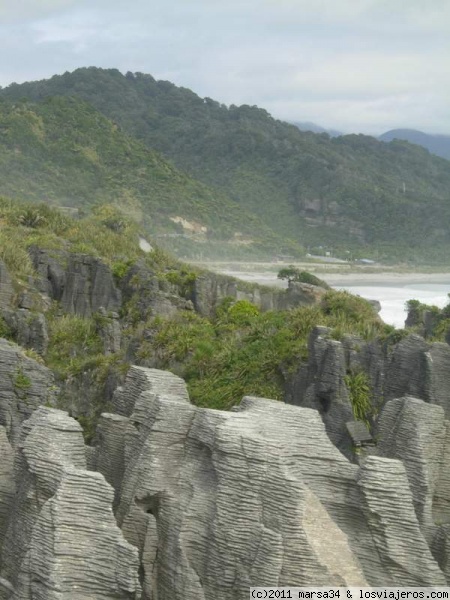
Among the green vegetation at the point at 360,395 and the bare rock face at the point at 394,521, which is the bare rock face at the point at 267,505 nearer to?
the bare rock face at the point at 394,521

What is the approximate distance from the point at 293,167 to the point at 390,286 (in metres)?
→ 39.7

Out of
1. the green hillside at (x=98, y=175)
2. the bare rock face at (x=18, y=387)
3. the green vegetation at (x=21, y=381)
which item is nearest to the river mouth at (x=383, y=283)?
the green hillside at (x=98, y=175)

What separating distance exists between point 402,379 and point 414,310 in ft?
27.2

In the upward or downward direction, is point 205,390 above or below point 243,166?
below

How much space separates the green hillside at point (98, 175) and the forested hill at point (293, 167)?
11.9 meters

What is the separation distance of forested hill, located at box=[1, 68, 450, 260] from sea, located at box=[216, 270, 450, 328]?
1404cm

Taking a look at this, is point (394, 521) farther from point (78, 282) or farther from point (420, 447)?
point (78, 282)

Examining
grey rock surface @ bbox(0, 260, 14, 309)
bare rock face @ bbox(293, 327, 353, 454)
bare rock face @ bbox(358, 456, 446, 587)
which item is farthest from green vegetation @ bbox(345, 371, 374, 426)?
grey rock surface @ bbox(0, 260, 14, 309)

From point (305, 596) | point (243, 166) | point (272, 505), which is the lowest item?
point (305, 596)

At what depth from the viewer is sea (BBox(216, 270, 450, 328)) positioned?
47375 mm

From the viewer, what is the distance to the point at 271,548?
8.55m

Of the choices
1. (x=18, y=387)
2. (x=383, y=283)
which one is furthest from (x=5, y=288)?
(x=383, y=283)

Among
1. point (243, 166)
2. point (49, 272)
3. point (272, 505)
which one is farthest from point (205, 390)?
point (243, 166)

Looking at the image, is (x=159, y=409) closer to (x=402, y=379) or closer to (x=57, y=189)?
(x=402, y=379)
